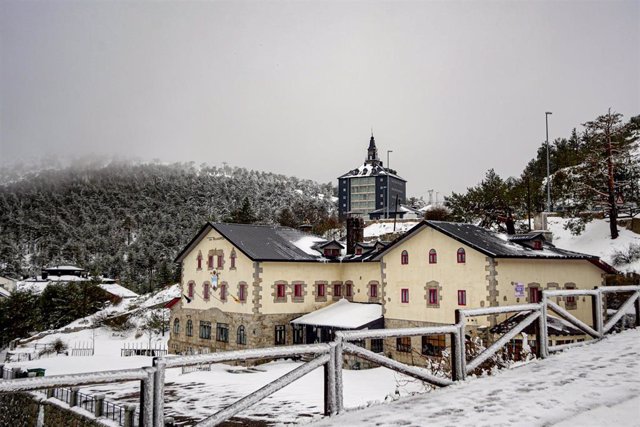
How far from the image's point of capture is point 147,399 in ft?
15.5

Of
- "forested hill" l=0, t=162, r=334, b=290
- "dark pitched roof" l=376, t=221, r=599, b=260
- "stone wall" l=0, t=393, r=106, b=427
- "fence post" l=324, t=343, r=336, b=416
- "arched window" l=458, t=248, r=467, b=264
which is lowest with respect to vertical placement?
"stone wall" l=0, t=393, r=106, b=427

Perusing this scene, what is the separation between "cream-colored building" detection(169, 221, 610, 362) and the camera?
Result: 88.6ft

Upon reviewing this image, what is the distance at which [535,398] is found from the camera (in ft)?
21.6

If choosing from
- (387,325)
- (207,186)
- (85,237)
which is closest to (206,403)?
Result: (387,325)

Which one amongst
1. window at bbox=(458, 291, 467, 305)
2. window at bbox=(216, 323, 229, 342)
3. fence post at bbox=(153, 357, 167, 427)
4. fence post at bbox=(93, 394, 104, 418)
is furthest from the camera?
window at bbox=(216, 323, 229, 342)

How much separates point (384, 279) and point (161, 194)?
170576 mm

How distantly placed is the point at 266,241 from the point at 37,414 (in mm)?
17492

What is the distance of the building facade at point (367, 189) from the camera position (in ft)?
404

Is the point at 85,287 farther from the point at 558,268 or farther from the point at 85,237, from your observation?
the point at 85,237

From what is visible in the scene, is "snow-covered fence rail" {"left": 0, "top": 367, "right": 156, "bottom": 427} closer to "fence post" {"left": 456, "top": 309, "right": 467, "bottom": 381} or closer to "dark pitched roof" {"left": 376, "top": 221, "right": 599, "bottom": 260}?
"fence post" {"left": 456, "top": 309, "right": 467, "bottom": 381}

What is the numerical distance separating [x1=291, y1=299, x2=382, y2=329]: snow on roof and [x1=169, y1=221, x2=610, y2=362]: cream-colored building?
0.78ft

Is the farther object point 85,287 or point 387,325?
point 85,287

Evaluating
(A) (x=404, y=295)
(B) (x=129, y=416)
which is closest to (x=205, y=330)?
(A) (x=404, y=295)

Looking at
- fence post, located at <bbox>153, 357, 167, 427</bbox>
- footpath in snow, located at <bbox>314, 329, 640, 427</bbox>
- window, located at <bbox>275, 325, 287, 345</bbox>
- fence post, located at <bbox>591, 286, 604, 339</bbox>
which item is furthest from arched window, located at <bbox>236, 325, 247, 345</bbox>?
fence post, located at <bbox>153, 357, 167, 427</bbox>
